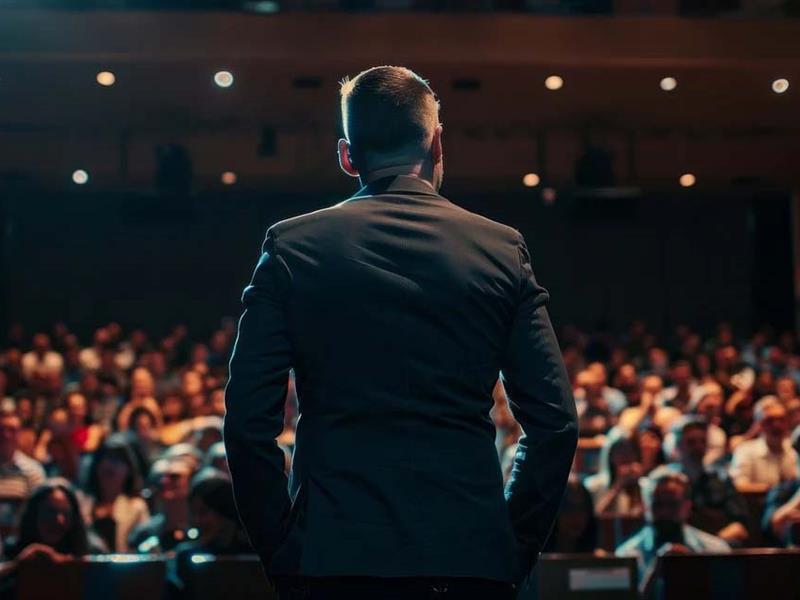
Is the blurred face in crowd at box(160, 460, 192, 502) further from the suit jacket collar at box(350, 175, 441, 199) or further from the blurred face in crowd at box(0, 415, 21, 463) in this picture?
the suit jacket collar at box(350, 175, 441, 199)

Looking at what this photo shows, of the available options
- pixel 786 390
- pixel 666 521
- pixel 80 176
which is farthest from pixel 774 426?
pixel 80 176

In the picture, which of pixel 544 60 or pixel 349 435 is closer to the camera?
pixel 349 435

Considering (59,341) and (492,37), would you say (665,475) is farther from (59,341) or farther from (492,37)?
(59,341)

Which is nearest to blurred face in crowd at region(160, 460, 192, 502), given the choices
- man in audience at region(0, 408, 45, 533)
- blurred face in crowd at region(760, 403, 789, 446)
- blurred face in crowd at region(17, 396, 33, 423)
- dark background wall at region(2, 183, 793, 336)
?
man in audience at region(0, 408, 45, 533)

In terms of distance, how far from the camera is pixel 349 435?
162cm

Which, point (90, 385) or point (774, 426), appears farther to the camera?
point (90, 385)

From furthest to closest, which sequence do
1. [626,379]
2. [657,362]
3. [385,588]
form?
[657,362]
[626,379]
[385,588]

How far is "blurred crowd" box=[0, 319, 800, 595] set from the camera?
17.7 feet

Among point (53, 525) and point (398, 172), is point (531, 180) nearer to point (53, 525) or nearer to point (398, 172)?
point (53, 525)

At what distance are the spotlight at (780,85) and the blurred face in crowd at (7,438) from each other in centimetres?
851

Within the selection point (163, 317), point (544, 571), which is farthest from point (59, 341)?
point (544, 571)

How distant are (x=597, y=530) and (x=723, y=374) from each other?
21.4 feet

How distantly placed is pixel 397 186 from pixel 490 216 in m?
17.8

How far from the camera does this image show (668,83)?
43.4 feet
